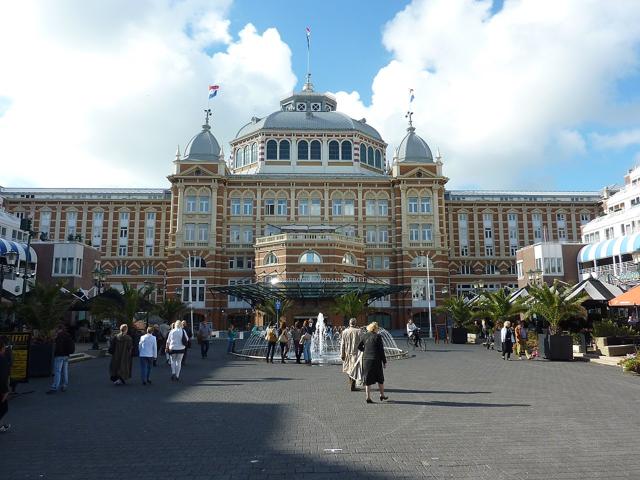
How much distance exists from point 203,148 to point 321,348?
34.9m

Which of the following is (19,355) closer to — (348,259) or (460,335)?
(460,335)

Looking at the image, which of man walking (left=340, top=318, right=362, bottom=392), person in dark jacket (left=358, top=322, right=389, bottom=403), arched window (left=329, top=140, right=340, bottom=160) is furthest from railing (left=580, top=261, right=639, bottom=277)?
person in dark jacket (left=358, top=322, right=389, bottom=403)

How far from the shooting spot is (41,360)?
15.9 meters

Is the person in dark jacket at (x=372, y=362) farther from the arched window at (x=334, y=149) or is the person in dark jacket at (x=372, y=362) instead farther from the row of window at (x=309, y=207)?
the arched window at (x=334, y=149)

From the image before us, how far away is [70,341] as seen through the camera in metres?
13.4

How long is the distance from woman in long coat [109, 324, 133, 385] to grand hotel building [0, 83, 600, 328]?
30.5 meters

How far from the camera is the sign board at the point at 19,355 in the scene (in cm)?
1305

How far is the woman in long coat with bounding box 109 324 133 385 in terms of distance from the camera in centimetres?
1423

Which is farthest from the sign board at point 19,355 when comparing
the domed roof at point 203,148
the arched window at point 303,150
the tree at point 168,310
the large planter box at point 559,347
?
the arched window at point 303,150

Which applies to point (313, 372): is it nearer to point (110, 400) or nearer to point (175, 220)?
point (110, 400)

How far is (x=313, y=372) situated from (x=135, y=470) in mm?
11180

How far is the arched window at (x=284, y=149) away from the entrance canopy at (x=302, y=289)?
23.0 m

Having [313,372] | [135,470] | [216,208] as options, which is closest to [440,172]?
[216,208]

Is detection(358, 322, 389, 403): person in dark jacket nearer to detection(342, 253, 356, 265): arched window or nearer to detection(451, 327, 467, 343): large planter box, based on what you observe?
detection(451, 327, 467, 343): large planter box
